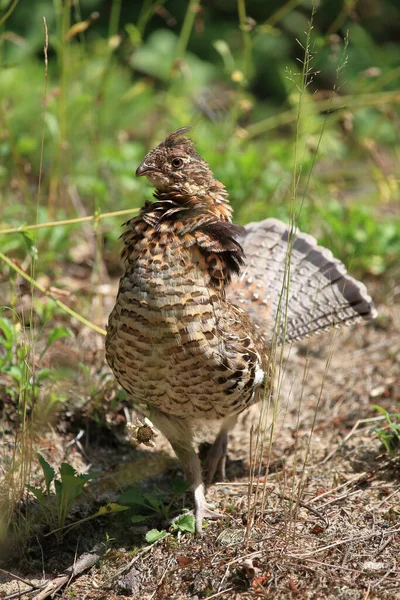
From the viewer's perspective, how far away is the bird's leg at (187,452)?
354 centimetres

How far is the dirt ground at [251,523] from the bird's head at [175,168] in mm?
946

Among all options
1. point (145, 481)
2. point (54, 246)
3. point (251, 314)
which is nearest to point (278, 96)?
point (54, 246)

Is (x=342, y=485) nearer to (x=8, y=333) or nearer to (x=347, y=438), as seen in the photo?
(x=347, y=438)

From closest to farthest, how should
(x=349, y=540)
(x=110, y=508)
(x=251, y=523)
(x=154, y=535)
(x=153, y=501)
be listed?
1. (x=251, y=523)
2. (x=349, y=540)
3. (x=154, y=535)
4. (x=110, y=508)
5. (x=153, y=501)

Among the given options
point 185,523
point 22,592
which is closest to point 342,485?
point 185,523

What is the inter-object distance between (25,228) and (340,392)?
2.22 meters

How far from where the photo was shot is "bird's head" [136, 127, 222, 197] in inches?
137

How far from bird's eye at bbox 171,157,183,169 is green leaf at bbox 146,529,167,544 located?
1630 mm

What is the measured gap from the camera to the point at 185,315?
126 inches

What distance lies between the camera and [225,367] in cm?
331

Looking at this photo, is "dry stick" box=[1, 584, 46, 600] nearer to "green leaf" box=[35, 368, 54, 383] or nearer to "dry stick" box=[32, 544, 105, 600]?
"dry stick" box=[32, 544, 105, 600]

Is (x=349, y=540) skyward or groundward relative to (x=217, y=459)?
groundward

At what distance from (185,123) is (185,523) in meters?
3.83

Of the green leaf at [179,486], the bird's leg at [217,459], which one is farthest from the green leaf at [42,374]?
the bird's leg at [217,459]
